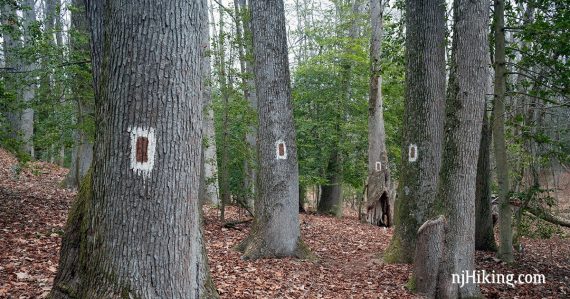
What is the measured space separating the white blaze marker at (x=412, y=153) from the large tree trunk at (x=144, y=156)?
4920mm

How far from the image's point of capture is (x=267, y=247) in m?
7.25

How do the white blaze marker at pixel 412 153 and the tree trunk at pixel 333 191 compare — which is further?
the tree trunk at pixel 333 191

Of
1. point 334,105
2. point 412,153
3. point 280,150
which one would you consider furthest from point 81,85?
point 334,105

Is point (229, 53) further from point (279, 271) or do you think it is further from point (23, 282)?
point (23, 282)

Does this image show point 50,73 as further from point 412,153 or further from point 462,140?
point 462,140

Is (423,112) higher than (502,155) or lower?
higher

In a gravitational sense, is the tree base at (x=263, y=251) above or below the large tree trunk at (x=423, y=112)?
below

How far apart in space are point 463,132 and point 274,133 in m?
3.05

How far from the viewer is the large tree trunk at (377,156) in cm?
1326

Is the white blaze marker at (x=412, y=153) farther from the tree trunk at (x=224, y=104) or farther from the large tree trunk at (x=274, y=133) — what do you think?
the tree trunk at (x=224, y=104)

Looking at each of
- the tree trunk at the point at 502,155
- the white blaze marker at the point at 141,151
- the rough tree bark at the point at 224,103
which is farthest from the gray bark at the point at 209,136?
the white blaze marker at the point at 141,151

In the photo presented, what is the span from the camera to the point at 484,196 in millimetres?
8969

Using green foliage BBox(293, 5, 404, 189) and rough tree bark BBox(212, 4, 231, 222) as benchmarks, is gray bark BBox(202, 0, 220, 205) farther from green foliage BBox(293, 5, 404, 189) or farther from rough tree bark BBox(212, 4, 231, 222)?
green foliage BBox(293, 5, 404, 189)

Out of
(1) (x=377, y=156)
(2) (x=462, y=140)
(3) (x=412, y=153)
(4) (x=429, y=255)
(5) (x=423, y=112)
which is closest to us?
(2) (x=462, y=140)
